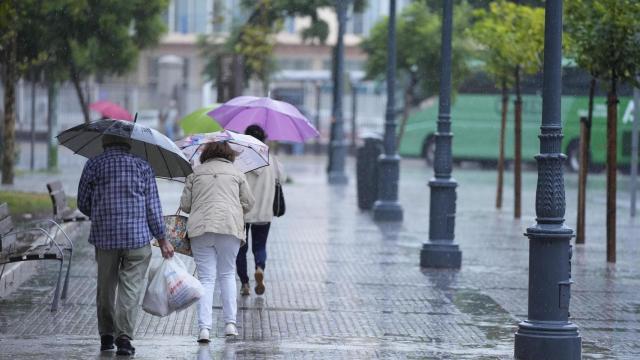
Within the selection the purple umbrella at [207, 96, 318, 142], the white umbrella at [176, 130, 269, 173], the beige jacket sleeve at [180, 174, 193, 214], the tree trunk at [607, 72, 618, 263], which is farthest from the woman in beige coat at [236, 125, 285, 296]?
the tree trunk at [607, 72, 618, 263]

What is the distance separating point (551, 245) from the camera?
10297 millimetres

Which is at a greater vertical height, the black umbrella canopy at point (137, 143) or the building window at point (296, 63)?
the building window at point (296, 63)

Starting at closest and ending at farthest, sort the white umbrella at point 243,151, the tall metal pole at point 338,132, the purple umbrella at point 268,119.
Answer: the white umbrella at point 243,151, the purple umbrella at point 268,119, the tall metal pole at point 338,132

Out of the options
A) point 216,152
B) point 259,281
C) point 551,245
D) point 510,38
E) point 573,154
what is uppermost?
point 510,38

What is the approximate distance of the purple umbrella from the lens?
1407cm

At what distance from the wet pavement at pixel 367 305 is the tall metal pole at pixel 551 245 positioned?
0.47 meters

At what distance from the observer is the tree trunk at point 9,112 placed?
24641 millimetres

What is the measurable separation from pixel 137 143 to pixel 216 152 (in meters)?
0.59

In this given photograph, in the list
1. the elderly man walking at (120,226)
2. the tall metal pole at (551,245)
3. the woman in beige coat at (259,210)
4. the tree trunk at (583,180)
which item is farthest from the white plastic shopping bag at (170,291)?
the tree trunk at (583,180)

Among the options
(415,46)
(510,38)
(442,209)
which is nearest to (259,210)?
(442,209)

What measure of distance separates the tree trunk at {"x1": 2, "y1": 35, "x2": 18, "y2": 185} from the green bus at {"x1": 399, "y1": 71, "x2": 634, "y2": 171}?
20901 mm

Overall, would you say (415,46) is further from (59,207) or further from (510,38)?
(59,207)

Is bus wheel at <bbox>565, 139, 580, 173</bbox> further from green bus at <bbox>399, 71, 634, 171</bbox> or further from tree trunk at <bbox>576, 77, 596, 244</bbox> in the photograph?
tree trunk at <bbox>576, 77, 596, 244</bbox>

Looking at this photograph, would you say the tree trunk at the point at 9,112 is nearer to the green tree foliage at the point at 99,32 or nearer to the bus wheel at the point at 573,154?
the green tree foliage at the point at 99,32
